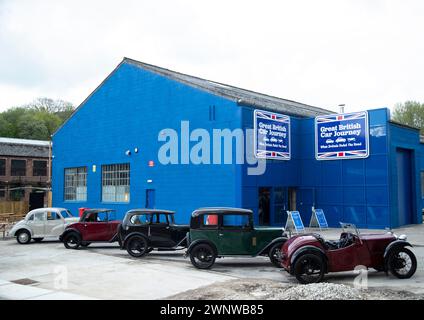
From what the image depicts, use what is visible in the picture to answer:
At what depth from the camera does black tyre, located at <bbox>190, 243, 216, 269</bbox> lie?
12219 millimetres

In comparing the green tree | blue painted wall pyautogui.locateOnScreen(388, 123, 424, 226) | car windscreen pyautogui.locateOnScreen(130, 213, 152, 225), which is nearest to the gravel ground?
car windscreen pyautogui.locateOnScreen(130, 213, 152, 225)

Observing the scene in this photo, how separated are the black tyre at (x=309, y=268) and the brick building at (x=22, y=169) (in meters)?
40.9

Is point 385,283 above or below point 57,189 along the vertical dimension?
below

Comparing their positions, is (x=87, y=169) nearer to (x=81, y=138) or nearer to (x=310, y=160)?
(x=81, y=138)

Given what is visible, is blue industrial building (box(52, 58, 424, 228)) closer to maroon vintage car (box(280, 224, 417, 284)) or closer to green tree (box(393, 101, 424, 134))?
maroon vintage car (box(280, 224, 417, 284))

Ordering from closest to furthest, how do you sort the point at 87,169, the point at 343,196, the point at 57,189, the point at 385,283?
the point at 385,283, the point at 343,196, the point at 87,169, the point at 57,189

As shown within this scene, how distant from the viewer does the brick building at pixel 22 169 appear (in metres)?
47.6

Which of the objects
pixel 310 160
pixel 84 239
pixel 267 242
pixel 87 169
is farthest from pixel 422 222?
pixel 87 169

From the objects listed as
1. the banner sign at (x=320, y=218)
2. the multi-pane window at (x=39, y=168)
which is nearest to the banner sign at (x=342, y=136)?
the banner sign at (x=320, y=218)

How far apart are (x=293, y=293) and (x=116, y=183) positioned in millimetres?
20526

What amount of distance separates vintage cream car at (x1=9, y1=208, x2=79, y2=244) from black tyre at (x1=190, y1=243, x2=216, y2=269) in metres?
9.16

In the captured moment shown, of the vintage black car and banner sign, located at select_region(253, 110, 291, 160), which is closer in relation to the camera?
the vintage black car
